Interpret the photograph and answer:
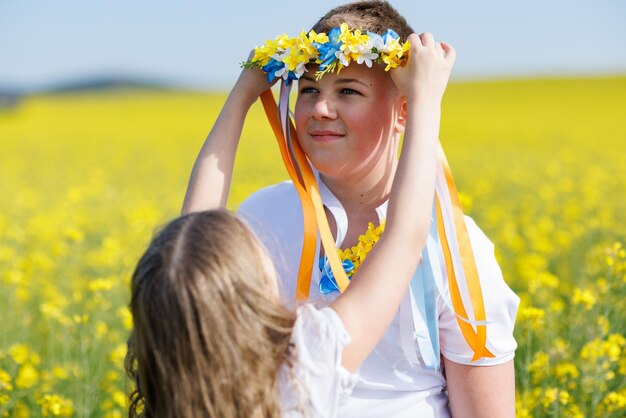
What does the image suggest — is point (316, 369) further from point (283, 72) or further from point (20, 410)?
point (20, 410)

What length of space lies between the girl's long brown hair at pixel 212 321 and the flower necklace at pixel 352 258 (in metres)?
0.43

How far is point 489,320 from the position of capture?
1.80m

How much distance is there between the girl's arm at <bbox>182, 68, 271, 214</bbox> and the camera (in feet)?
6.07

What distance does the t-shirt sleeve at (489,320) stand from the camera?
1.80m

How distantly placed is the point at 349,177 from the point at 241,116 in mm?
317

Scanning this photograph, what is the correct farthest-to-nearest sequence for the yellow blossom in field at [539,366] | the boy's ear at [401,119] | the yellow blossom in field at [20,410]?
the yellow blossom in field at [20,410], the yellow blossom in field at [539,366], the boy's ear at [401,119]

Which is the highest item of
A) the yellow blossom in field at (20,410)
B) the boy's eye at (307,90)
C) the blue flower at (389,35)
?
the blue flower at (389,35)

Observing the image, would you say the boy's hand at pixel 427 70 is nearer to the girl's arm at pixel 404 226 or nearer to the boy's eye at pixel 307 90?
the girl's arm at pixel 404 226

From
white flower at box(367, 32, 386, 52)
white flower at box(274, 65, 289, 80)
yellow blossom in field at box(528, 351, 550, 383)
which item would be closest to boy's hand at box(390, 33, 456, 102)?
white flower at box(367, 32, 386, 52)

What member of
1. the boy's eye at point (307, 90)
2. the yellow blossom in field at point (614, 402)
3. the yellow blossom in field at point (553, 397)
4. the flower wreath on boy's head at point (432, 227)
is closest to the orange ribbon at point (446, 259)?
the flower wreath on boy's head at point (432, 227)

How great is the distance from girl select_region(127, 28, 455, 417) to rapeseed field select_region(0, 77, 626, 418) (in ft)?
3.83

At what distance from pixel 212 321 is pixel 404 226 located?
0.41 m

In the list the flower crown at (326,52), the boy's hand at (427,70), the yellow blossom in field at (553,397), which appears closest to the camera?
the boy's hand at (427,70)

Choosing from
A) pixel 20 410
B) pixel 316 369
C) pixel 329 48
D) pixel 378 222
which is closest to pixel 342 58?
pixel 329 48
